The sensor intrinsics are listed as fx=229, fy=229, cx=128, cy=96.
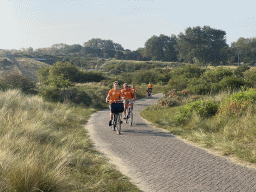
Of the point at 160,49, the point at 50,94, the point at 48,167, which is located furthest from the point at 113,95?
the point at 160,49

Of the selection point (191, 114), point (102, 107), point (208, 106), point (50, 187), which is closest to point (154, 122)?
point (191, 114)

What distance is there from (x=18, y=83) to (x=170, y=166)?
18885 mm

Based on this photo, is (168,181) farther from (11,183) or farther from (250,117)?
(250,117)

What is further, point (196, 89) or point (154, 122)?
point (196, 89)

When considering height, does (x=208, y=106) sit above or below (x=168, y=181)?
above

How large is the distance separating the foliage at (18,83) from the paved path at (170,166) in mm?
14638

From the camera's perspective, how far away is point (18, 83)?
2073 cm

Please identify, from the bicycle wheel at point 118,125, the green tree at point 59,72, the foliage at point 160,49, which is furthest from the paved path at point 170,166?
the foliage at point 160,49

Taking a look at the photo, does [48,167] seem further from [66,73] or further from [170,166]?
[66,73]

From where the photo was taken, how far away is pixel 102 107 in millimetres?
20781

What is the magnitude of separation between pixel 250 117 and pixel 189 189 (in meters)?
4.76

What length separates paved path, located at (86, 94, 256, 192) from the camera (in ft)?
15.0

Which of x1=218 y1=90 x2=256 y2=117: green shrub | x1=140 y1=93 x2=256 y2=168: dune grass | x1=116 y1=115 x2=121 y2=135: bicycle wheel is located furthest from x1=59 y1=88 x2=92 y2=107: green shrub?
x1=218 y1=90 x2=256 y2=117: green shrub

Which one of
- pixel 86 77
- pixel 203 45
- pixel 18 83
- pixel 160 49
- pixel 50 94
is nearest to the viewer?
pixel 50 94
